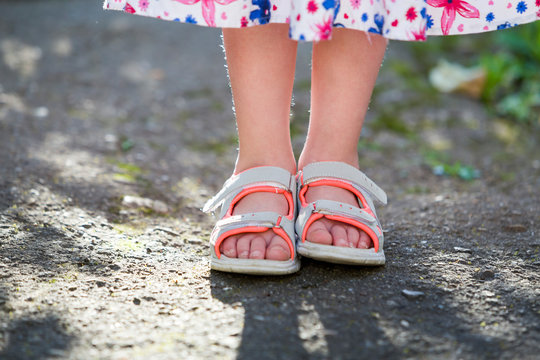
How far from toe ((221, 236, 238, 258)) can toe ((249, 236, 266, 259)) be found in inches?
1.6

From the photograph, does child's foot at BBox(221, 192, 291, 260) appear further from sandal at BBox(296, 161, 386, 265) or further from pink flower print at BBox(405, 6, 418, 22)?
pink flower print at BBox(405, 6, 418, 22)

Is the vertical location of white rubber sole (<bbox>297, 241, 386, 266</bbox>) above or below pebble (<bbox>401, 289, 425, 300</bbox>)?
above

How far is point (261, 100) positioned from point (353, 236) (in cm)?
39

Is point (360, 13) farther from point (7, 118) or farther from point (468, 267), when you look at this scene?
point (7, 118)

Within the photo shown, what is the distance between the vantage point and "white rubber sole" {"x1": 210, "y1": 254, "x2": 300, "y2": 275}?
1119 mm

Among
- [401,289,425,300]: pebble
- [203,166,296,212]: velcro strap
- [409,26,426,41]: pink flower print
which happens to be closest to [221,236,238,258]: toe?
[203,166,296,212]: velcro strap

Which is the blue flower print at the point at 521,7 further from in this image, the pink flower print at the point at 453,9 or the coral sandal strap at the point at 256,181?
the coral sandal strap at the point at 256,181

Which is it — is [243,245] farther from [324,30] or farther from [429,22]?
[429,22]

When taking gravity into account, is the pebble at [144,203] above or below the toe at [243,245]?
above

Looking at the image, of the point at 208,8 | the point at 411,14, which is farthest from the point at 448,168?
the point at 208,8

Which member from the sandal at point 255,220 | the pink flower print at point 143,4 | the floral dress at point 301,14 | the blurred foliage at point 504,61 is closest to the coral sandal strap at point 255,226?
the sandal at point 255,220

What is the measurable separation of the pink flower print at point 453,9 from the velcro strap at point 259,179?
1.75ft

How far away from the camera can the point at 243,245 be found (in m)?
1.17

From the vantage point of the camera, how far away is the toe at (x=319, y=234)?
1171 mm
